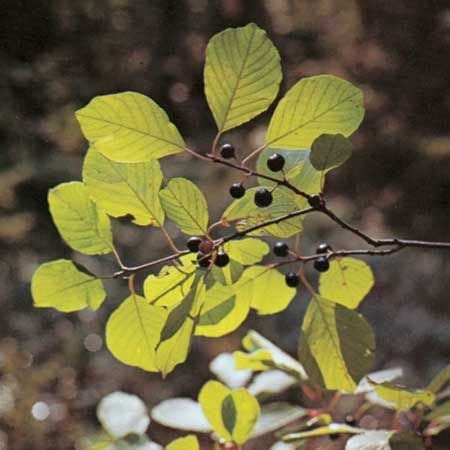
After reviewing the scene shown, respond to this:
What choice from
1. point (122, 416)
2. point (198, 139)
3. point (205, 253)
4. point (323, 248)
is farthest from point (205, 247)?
point (198, 139)

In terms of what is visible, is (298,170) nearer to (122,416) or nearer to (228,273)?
(228,273)

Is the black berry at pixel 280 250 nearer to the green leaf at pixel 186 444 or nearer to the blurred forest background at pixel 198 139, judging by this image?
the green leaf at pixel 186 444

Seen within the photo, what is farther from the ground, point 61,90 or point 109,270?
point 61,90

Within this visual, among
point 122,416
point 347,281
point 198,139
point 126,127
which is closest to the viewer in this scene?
point 126,127

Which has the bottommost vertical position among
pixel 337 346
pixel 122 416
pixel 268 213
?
pixel 122 416

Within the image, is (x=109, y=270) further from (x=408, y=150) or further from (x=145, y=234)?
(x=408, y=150)

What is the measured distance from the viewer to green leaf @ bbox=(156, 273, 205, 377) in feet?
1.16

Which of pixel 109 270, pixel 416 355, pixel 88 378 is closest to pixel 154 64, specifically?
pixel 109 270

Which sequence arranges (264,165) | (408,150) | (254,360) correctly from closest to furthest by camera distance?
(264,165) → (254,360) → (408,150)

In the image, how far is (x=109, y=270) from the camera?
6.63 feet

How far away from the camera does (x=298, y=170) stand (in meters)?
0.39

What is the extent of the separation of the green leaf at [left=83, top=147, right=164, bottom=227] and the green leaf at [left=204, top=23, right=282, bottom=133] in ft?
0.18

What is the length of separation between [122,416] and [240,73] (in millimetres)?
340

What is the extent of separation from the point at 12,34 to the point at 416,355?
55.8 inches
